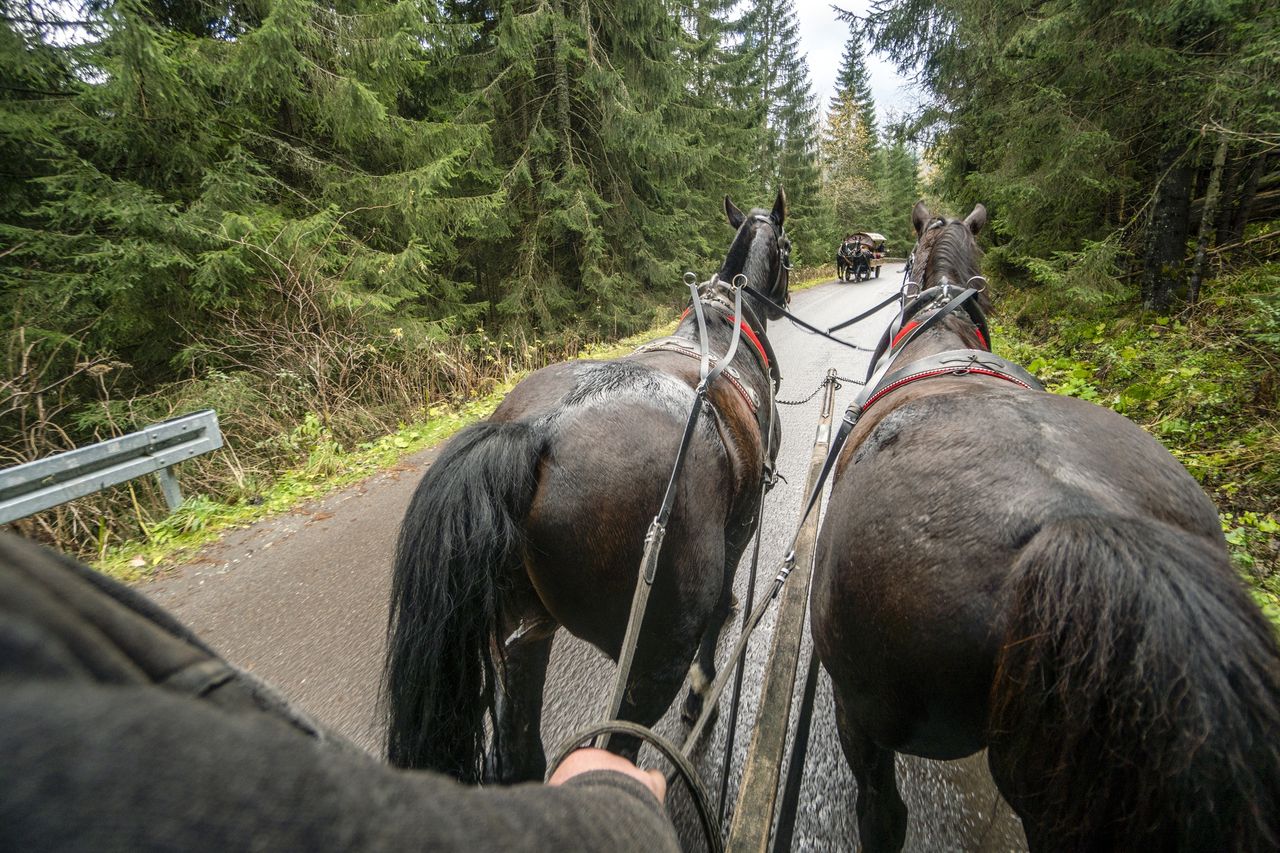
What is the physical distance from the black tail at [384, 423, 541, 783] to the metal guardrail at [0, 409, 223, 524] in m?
3.02

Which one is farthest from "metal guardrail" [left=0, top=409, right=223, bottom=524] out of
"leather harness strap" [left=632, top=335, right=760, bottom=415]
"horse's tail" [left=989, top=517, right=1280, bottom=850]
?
"horse's tail" [left=989, top=517, right=1280, bottom=850]

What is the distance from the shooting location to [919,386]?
1.92m

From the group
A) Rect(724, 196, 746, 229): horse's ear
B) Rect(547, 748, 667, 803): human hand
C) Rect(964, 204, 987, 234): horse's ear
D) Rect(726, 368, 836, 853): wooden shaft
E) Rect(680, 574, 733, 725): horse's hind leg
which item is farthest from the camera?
Rect(724, 196, 746, 229): horse's ear

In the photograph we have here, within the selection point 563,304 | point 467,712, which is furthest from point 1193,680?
point 563,304

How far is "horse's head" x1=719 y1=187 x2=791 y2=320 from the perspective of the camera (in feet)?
10.8

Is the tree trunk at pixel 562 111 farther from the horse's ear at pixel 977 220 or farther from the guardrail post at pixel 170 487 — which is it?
the guardrail post at pixel 170 487

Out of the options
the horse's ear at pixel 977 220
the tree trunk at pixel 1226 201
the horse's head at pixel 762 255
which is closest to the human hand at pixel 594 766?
the horse's head at pixel 762 255

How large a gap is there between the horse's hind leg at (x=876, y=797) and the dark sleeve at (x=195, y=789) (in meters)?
1.41

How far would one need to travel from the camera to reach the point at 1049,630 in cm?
101

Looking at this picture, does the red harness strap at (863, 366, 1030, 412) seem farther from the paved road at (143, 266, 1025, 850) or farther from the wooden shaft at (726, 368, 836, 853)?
the paved road at (143, 266, 1025, 850)

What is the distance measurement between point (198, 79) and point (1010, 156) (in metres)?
9.21

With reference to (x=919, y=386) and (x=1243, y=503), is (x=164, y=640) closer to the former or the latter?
(x=919, y=386)

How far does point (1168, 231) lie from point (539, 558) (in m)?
7.71

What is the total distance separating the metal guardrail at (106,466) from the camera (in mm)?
2898
